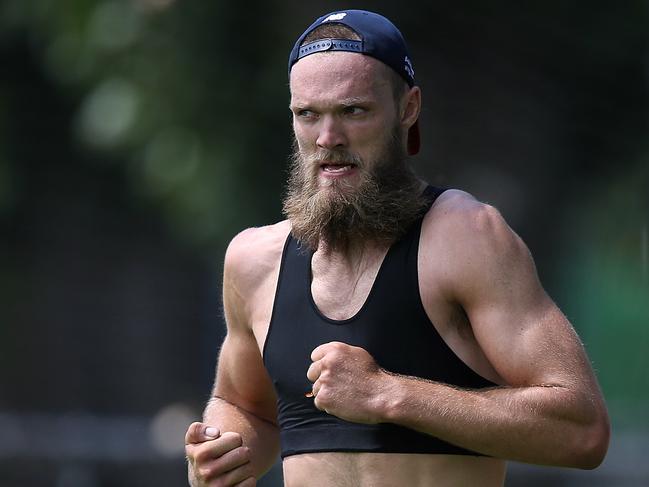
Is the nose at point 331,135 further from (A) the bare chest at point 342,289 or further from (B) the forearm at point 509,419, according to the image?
(B) the forearm at point 509,419

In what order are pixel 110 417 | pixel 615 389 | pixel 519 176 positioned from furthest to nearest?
pixel 110 417, pixel 519 176, pixel 615 389

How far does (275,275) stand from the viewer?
4.38 metres

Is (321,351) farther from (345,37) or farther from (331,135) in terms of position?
(345,37)

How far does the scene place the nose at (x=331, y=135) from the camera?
161 inches

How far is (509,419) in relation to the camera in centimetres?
377

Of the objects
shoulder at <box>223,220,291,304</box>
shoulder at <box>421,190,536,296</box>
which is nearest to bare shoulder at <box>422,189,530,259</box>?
shoulder at <box>421,190,536,296</box>

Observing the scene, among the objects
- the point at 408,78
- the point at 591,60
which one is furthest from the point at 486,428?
the point at 591,60

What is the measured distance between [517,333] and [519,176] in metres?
8.26

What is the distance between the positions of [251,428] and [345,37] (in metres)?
1.23

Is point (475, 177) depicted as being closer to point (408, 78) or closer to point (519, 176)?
point (519, 176)

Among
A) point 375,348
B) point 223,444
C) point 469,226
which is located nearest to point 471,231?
point 469,226

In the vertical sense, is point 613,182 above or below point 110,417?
above

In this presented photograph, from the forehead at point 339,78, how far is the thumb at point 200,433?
0.94 metres

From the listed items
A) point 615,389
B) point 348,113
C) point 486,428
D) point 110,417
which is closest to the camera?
point 486,428
